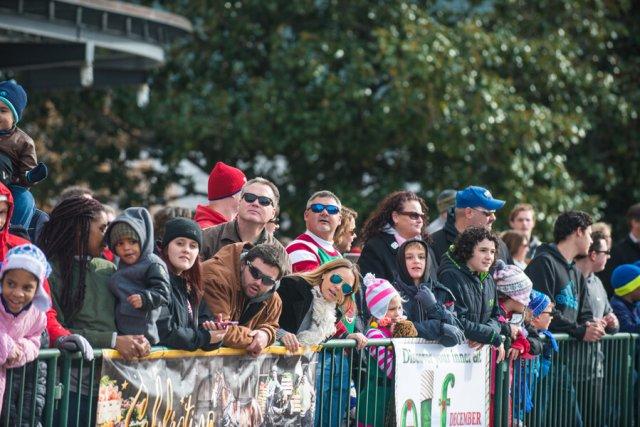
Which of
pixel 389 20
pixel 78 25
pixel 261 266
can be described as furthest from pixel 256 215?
pixel 389 20

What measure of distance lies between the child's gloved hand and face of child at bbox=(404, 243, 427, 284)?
2.66m

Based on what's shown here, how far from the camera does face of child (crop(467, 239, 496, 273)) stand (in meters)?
8.31

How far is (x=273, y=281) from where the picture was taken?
675 centimetres

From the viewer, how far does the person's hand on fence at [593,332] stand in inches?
372

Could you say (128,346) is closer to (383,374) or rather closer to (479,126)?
(383,374)

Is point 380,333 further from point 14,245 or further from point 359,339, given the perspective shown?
point 14,245

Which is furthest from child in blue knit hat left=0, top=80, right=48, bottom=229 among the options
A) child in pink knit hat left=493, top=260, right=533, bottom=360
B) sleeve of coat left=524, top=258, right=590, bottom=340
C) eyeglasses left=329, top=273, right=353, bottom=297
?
sleeve of coat left=524, top=258, right=590, bottom=340

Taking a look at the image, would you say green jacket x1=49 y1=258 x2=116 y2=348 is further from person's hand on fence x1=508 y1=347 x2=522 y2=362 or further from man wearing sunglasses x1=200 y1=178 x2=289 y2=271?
person's hand on fence x1=508 y1=347 x2=522 y2=362

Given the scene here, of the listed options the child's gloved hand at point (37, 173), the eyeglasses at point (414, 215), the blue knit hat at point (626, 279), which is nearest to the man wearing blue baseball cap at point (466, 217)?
the eyeglasses at point (414, 215)

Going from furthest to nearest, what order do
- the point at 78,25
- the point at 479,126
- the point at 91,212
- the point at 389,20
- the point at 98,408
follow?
the point at 389,20, the point at 479,126, the point at 78,25, the point at 91,212, the point at 98,408

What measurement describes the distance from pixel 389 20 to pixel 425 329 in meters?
11.0

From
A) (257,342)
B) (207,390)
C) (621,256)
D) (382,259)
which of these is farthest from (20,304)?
(621,256)

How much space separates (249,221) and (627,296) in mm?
4571

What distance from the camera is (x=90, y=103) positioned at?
19188mm
